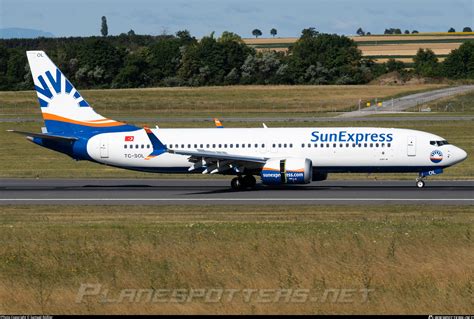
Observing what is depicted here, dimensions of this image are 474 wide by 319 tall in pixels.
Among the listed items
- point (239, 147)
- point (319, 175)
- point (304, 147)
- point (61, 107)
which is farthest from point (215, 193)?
point (61, 107)

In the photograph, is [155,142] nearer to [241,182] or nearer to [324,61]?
[241,182]

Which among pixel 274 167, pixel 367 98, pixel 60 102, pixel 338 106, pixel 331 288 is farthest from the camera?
pixel 367 98

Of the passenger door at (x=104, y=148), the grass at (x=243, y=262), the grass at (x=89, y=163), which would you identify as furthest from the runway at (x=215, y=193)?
the grass at (x=243, y=262)

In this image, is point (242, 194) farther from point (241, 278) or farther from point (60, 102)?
point (241, 278)

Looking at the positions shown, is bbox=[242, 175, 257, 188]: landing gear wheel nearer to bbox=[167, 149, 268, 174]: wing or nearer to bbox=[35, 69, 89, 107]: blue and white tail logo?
bbox=[167, 149, 268, 174]: wing

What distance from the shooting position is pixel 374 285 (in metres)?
21.6

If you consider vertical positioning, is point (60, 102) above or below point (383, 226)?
above

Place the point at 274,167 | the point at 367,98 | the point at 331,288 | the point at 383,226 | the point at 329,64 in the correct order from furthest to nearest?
the point at 329,64, the point at 367,98, the point at 274,167, the point at 383,226, the point at 331,288

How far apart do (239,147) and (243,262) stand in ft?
78.4

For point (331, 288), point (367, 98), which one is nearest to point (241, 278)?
point (331, 288)

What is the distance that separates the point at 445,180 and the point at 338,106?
2626 inches

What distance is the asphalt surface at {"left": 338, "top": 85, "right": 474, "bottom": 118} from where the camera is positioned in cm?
10481

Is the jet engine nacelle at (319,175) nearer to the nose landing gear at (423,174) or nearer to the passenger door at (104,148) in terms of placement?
the nose landing gear at (423,174)

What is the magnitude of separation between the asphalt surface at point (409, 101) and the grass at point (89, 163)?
51.2 ft
